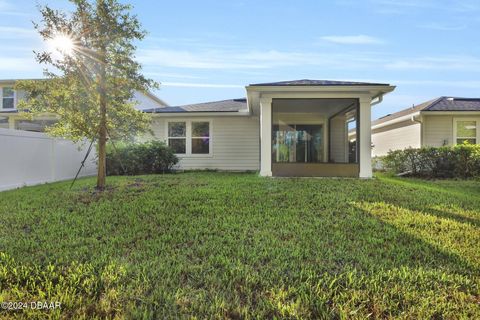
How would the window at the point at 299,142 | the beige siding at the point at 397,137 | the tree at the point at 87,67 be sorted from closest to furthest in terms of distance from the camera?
the tree at the point at 87,67
the window at the point at 299,142
the beige siding at the point at 397,137

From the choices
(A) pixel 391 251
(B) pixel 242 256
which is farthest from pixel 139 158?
(A) pixel 391 251

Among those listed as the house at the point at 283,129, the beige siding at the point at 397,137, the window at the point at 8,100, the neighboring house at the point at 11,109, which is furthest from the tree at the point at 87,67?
the window at the point at 8,100

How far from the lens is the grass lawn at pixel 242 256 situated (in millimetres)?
2643

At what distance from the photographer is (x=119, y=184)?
8383mm

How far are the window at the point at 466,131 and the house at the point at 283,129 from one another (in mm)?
5165

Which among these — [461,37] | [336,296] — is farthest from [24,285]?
[461,37]

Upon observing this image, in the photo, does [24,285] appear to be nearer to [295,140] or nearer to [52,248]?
[52,248]

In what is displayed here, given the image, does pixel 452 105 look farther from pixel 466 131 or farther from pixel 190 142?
pixel 190 142

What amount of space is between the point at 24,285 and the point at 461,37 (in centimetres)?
1475

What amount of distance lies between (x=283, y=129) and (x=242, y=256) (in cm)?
976

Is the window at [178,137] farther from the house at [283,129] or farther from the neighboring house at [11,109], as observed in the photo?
the neighboring house at [11,109]

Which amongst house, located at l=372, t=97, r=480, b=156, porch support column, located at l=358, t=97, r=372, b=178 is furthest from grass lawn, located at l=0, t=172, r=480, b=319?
house, located at l=372, t=97, r=480, b=156

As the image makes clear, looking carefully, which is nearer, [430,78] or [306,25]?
[306,25]

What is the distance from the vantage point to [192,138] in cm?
1434
